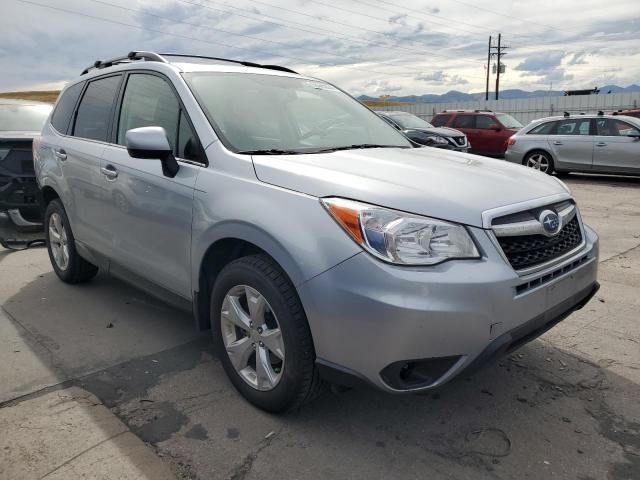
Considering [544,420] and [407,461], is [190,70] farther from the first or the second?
[544,420]

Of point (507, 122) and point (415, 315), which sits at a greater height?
point (507, 122)

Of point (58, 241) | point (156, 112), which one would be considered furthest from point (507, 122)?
point (156, 112)

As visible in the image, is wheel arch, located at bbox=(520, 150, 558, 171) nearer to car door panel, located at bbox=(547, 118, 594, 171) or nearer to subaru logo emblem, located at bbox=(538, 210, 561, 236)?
car door panel, located at bbox=(547, 118, 594, 171)

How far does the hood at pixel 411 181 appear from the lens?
7.80ft

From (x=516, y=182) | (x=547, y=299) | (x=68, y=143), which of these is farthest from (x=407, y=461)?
(x=68, y=143)

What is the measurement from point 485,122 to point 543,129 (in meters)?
4.48

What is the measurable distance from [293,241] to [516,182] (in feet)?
3.96

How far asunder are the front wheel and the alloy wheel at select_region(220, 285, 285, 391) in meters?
11.4

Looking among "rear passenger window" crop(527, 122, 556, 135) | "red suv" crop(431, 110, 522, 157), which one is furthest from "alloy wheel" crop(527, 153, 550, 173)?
"red suv" crop(431, 110, 522, 157)

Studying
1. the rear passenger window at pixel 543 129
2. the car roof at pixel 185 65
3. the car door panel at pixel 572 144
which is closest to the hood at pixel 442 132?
the rear passenger window at pixel 543 129

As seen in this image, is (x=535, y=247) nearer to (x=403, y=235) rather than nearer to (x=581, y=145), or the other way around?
(x=403, y=235)

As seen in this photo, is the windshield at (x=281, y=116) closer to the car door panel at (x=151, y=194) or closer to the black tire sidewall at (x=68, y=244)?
the car door panel at (x=151, y=194)

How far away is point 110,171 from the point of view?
3768 millimetres

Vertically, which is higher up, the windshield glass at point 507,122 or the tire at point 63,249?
the windshield glass at point 507,122
